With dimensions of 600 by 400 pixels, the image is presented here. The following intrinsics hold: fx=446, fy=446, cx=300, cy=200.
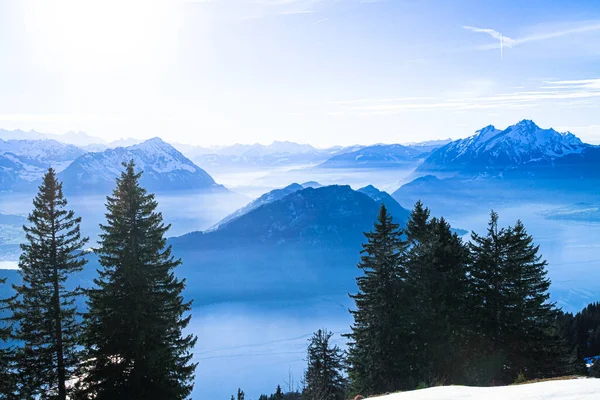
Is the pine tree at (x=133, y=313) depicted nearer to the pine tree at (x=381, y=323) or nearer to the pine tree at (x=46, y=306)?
the pine tree at (x=46, y=306)

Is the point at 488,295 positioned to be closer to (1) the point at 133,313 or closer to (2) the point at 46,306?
(1) the point at 133,313

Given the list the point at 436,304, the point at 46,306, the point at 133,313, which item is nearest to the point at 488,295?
the point at 436,304

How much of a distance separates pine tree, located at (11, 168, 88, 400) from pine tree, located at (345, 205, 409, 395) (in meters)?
16.7

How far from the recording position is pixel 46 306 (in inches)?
915

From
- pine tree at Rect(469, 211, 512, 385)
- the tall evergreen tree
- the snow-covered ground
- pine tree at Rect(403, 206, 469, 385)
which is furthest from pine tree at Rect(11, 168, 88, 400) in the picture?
the tall evergreen tree

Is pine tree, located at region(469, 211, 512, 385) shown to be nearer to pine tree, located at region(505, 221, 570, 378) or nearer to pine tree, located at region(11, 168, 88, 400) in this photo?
pine tree, located at region(505, 221, 570, 378)

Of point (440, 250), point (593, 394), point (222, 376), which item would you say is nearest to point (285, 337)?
point (222, 376)

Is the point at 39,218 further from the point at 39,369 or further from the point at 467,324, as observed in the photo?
the point at 467,324

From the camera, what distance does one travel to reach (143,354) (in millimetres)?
21578

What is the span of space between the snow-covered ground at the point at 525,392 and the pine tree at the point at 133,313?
41.4 feet

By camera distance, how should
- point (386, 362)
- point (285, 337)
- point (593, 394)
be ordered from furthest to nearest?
1. point (285, 337)
2. point (386, 362)
3. point (593, 394)

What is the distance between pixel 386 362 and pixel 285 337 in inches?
6204

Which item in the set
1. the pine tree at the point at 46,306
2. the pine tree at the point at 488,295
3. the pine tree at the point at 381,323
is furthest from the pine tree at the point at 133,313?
the pine tree at the point at 488,295

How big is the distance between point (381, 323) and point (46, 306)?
62.4 feet
